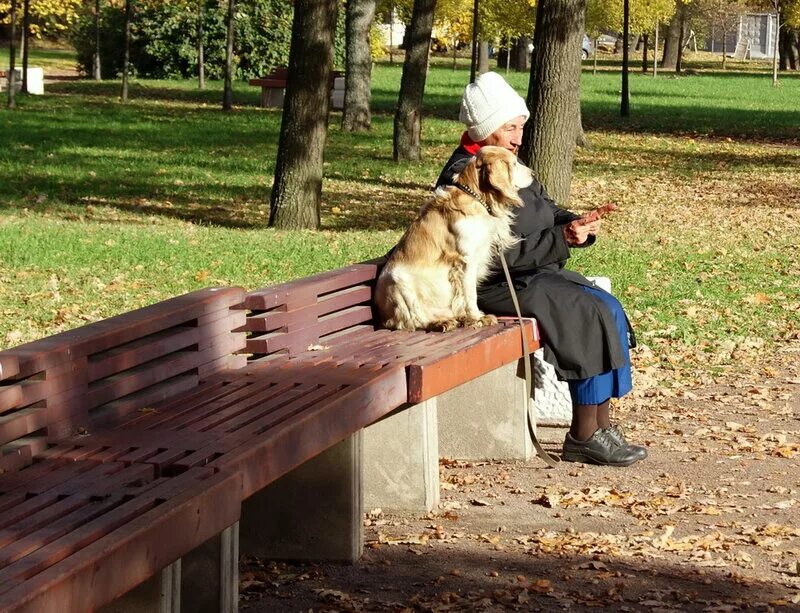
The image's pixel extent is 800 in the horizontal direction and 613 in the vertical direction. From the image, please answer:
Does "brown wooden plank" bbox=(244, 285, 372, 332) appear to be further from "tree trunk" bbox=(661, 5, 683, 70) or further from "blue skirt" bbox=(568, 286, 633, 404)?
"tree trunk" bbox=(661, 5, 683, 70)

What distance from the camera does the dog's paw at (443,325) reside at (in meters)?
6.32

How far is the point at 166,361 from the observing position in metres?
4.78

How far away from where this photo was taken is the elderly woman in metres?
6.36

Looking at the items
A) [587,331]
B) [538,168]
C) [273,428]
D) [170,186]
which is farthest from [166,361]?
[170,186]

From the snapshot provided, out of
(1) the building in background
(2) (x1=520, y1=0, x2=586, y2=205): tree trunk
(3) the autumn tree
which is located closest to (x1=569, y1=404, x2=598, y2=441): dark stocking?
(2) (x1=520, y1=0, x2=586, y2=205): tree trunk

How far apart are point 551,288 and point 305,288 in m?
1.27

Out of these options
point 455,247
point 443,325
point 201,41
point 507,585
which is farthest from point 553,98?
point 201,41

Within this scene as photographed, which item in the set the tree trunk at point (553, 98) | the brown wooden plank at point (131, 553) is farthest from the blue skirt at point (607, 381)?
the tree trunk at point (553, 98)

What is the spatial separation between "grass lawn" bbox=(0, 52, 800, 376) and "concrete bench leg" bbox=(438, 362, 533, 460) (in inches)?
94.1

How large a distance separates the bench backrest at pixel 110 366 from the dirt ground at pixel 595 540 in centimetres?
82

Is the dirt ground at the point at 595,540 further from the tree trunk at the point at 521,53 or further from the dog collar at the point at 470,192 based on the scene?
the tree trunk at the point at 521,53

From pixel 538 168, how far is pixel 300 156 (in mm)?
2551

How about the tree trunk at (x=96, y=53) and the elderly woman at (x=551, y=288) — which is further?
the tree trunk at (x=96, y=53)

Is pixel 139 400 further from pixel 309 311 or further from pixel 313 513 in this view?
pixel 309 311
